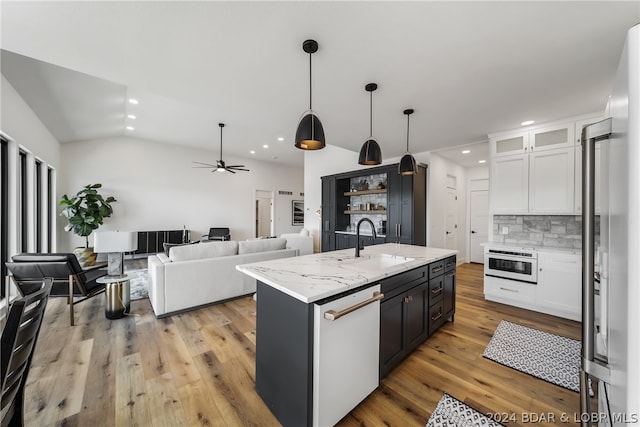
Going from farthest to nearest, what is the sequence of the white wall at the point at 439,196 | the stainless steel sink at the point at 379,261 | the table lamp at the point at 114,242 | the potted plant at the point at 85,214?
the potted plant at the point at 85,214, the white wall at the point at 439,196, the table lamp at the point at 114,242, the stainless steel sink at the point at 379,261

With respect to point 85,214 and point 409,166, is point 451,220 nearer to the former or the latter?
point 409,166

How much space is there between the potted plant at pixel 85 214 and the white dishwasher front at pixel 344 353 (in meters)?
6.88

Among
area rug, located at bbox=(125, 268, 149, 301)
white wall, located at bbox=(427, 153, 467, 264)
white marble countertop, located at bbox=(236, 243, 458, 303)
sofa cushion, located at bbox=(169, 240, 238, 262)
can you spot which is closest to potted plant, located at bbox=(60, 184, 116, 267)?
area rug, located at bbox=(125, 268, 149, 301)

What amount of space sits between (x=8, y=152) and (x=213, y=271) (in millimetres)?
3221

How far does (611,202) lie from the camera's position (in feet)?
2.67

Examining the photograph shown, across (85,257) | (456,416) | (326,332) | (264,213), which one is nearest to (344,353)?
(326,332)

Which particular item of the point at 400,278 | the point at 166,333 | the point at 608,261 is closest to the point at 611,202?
the point at 608,261

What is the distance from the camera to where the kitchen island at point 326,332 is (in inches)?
55.0

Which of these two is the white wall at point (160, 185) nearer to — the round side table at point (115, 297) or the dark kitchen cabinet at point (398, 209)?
the dark kitchen cabinet at point (398, 209)

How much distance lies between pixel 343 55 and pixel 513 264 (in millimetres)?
3674

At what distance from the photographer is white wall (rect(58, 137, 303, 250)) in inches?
252

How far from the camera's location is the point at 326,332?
1.41 metres

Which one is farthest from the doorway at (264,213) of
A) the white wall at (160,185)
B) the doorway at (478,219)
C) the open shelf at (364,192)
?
the doorway at (478,219)

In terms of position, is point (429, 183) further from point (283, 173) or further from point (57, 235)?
point (57, 235)
